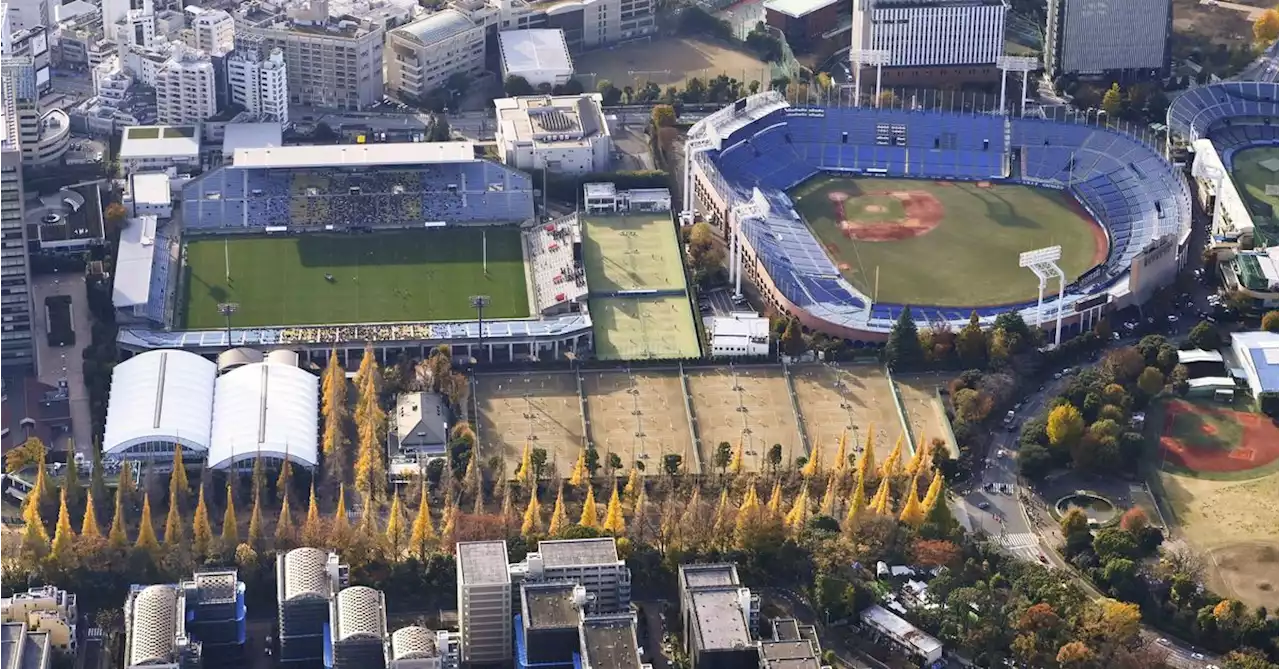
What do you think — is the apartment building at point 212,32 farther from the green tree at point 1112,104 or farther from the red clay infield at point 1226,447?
the red clay infield at point 1226,447

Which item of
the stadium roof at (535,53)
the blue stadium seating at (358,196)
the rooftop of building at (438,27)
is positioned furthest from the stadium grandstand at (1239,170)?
the rooftop of building at (438,27)

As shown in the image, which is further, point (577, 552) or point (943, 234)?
point (943, 234)

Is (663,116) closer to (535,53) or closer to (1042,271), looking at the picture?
(535,53)

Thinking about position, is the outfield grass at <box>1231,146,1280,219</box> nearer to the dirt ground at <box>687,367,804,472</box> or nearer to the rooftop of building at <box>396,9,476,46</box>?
the dirt ground at <box>687,367,804,472</box>

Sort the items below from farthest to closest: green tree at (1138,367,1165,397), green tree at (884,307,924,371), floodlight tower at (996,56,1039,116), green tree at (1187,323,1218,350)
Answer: floodlight tower at (996,56,1039,116)
green tree at (1187,323,1218,350)
green tree at (884,307,924,371)
green tree at (1138,367,1165,397)

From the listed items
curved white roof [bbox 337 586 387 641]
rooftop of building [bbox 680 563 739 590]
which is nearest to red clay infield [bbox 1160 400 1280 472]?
rooftop of building [bbox 680 563 739 590]

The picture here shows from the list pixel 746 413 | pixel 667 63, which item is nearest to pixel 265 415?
pixel 746 413

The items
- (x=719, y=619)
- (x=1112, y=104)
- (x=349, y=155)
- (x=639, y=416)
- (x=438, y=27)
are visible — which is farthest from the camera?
(x=438, y=27)
